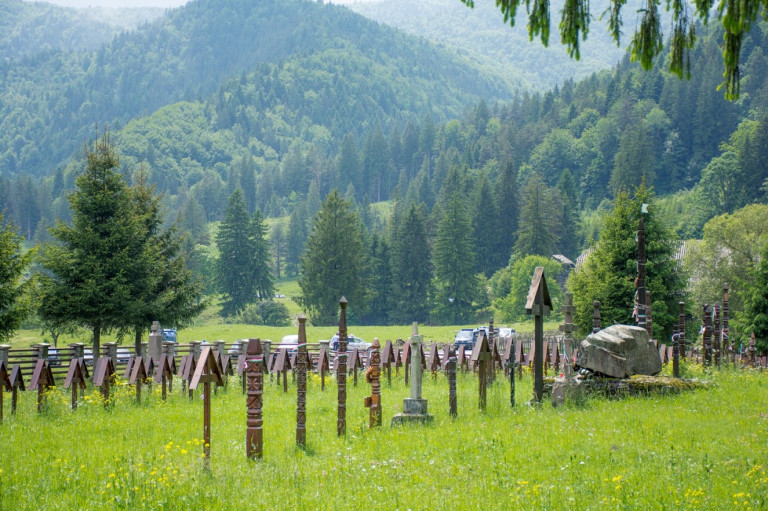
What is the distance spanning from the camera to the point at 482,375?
559 inches

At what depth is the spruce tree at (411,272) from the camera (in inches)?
3302

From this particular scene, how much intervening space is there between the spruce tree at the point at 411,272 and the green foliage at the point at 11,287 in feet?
193

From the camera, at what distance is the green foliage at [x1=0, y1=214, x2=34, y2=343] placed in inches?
1016

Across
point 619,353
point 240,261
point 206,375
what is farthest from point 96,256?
point 240,261

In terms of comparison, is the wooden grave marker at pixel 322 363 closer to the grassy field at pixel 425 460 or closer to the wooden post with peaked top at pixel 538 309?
the grassy field at pixel 425 460

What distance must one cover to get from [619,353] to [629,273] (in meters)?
17.6

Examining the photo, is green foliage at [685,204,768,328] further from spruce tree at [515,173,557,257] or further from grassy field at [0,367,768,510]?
grassy field at [0,367,768,510]

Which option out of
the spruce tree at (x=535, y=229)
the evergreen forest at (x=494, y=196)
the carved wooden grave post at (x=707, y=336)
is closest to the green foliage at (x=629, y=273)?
the evergreen forest at (x=494, y=196)

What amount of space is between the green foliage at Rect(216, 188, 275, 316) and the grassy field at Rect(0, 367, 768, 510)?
243ft

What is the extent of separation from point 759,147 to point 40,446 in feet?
332

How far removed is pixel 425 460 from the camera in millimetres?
9391

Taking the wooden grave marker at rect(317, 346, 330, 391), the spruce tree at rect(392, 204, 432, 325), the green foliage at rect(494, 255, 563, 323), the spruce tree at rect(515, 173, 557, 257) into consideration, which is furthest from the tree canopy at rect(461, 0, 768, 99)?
the spruce tree at rect(515, 173, 557, 257)

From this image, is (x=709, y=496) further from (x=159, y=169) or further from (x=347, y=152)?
(x=159, y=169)

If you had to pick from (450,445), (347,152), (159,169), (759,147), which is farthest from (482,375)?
(159,169)
